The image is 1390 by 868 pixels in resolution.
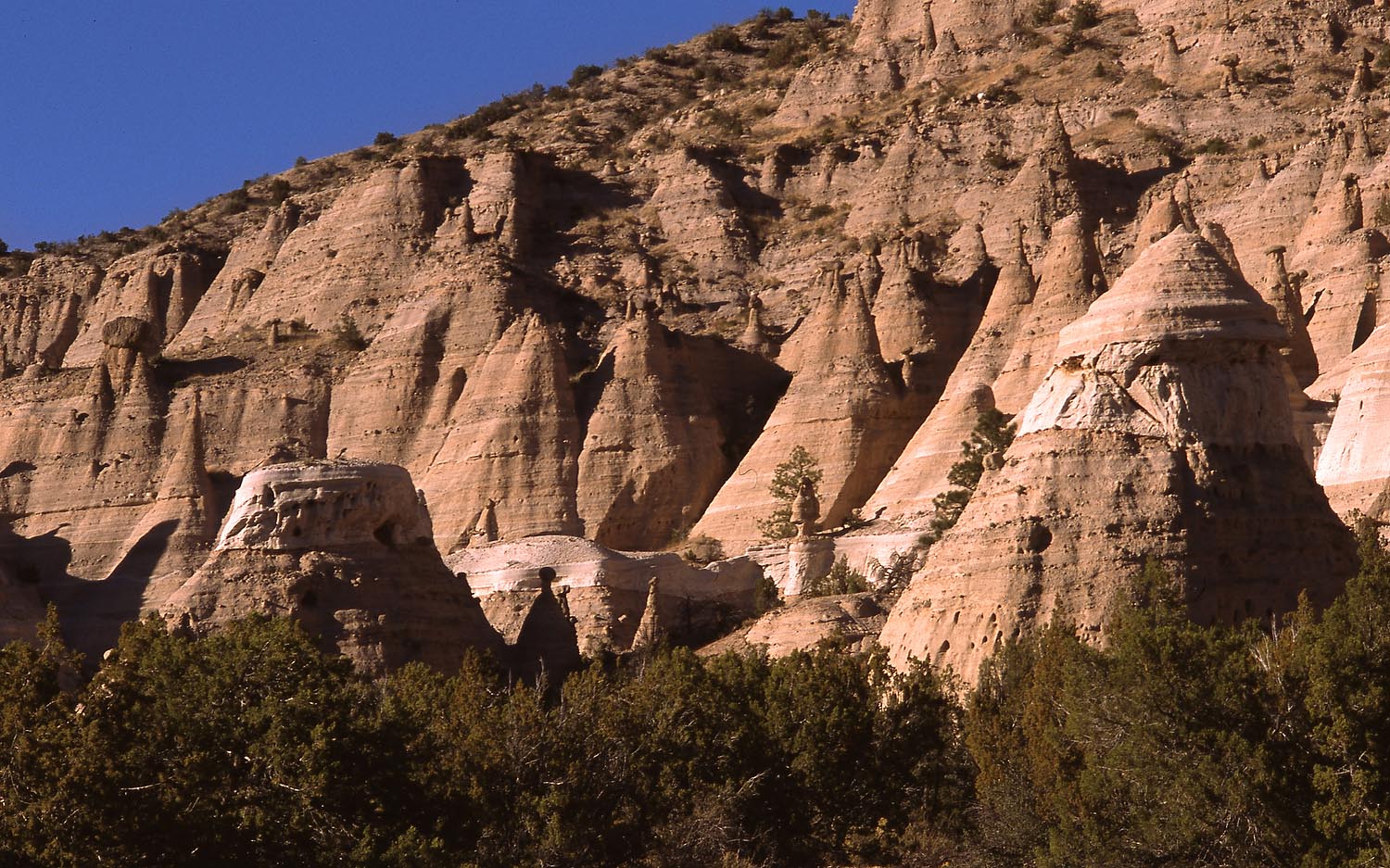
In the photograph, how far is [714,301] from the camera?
90375 millimetres

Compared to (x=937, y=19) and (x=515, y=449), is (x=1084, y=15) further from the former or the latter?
(x=515, y=449)

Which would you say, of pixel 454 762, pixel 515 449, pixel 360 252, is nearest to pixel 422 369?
pixel 515 449

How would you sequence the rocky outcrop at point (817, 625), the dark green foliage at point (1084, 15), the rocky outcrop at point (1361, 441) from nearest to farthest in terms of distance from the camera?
the rocky outcrop at point (817, 625) → the rocky outcrop at point (1361, 441) → the dark green foliage at point (1084, 15)

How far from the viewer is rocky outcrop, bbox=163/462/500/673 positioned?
1829 inches

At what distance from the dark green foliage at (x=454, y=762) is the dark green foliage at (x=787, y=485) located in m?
27.8

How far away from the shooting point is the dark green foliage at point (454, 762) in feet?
98.4

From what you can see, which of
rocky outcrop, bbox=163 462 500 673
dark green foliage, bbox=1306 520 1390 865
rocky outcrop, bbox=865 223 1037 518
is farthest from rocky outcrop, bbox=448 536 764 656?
dark green foliage, bbox=1306 520 1390 865

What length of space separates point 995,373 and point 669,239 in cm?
2632

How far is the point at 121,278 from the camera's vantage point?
356ft

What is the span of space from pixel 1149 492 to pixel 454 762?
11.1 meters

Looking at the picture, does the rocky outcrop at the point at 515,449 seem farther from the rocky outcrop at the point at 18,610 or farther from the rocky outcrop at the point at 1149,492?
the rocky outcrop at the point at 1149,492

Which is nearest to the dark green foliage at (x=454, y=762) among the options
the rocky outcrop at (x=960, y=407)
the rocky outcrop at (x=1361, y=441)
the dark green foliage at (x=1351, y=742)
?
the dark green foliage at (x=1351, y=742)

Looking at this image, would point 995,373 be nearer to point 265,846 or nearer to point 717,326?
point 717,326

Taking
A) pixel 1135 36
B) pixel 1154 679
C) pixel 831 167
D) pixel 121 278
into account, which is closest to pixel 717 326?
pixel 831 167
